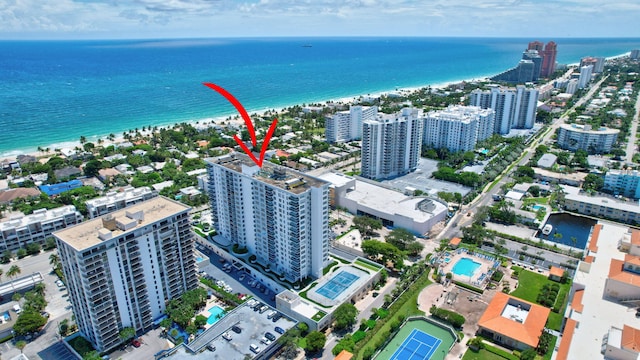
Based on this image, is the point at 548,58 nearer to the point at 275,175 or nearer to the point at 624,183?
the point at 624,183

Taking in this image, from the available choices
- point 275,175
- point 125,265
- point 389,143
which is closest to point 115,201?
point 125,265

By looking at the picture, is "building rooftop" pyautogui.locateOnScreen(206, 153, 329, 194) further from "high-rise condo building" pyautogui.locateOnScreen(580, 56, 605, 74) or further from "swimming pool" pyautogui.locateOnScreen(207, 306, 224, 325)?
"high-rise condo building" pyautogui.locateOnScreen(580, 56, 605, 74)

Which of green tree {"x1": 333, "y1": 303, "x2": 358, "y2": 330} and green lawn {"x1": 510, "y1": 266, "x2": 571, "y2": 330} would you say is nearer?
green tree {"x1": 333, "y1": 303, "x2": 358, "y2": 330}

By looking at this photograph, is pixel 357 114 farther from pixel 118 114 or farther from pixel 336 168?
pixel 118 114

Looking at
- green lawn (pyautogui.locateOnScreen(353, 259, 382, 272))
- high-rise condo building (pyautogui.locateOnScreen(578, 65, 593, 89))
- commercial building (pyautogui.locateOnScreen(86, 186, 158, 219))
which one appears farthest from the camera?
high-rise condo building (pyautogui.locateOnScreen(578, 65, 593, 89))

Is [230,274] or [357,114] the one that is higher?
[357,114]

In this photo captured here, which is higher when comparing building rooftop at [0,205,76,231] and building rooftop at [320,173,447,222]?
building rooftop at [0,205,76,231]

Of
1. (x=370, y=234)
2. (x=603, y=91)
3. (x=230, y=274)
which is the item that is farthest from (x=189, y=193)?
(x=603, y=91)

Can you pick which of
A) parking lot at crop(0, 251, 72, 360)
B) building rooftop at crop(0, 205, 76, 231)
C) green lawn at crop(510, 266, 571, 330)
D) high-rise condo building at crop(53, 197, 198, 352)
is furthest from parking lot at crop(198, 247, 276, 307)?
green lawn at crop(510, 266, 571, 330)
